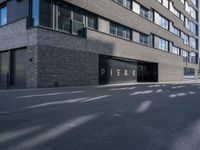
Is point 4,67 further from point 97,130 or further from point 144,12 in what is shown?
point 144,12

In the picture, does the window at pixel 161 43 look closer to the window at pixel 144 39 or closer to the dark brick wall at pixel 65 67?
the window at pixel 144 39

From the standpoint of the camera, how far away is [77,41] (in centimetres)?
1980

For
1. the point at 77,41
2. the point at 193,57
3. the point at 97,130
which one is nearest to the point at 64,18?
the point at 77,41

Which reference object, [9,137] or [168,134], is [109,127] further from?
[9,137]

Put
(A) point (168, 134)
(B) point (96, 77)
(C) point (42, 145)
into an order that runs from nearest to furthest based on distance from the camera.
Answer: (C) point (42, 145), (A) point (168, 134), (B) point (96, 77)

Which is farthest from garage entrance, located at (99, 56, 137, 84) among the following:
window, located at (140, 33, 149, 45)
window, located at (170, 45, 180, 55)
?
window, located at (170, 45, 180, 55)

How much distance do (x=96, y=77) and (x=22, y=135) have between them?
17.4 meters

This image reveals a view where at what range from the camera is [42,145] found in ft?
13.3

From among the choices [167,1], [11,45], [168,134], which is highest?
[167,1]

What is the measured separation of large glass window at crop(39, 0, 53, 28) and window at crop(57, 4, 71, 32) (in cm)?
82

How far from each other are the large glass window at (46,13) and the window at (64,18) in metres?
0.82

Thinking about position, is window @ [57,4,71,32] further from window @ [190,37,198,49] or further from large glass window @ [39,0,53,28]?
window @ [190,37,198,49]

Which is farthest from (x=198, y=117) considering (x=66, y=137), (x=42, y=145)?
(x=42, y=145)

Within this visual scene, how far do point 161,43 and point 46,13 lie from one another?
2328cm
